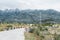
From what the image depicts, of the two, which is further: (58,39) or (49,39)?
(49,39)

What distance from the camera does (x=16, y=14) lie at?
573 feet

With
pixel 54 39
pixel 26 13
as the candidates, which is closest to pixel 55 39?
pixel 54 39

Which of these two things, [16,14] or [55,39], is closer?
[55,39]

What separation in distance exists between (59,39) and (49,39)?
185cm

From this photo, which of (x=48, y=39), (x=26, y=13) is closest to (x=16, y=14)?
(x=26, y=13)

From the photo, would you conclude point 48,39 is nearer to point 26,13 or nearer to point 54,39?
point 54,39

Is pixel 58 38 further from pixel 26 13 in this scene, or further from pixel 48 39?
pixel 26 13

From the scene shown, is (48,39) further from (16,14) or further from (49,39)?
(16,14)

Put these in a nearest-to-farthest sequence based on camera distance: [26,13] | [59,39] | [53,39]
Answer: [59,39], [53,39], [26,13]

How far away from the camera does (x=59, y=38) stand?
17.3 m

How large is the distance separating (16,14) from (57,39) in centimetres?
15757

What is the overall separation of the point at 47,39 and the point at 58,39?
1866 mm

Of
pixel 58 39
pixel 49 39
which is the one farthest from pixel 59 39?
pixel 49 39

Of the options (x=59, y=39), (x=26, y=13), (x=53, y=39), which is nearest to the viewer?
(x=59, y=39)
